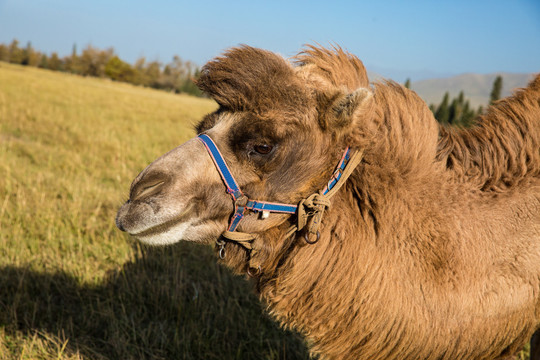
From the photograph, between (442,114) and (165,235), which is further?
(442,114)

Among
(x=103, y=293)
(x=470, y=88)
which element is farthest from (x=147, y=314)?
(x=470, y=88)

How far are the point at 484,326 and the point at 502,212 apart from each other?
623mm

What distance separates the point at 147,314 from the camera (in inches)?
165

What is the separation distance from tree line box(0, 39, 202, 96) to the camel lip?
8718cm

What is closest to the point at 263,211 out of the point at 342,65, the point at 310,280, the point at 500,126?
the point at 310,280

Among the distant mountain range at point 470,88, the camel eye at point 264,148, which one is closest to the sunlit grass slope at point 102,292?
the camel eye at point 264,148

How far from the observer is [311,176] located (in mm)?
2346

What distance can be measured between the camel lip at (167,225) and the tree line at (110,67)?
87177 millimetres

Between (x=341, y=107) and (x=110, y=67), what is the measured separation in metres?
95.5

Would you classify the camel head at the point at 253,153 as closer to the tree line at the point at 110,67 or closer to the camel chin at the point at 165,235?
the camel chin at the point at 165,235

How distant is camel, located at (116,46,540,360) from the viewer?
228cm

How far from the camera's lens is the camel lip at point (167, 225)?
2285 mm

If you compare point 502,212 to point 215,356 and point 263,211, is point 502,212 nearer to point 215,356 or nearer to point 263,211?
point 263,211

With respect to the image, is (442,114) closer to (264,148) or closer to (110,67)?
(264,148)
